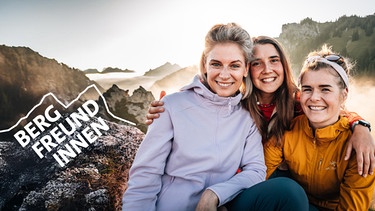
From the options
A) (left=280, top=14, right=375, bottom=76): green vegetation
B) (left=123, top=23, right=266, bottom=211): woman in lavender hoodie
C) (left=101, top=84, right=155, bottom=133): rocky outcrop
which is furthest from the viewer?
(left=280, top=14, right=375, bottom=76): green vegetation

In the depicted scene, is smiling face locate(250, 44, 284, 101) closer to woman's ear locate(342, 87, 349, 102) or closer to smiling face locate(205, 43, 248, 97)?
smiling face locate(205, 43, 248, 97)

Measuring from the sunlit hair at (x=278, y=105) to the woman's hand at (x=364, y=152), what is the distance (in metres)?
0.76

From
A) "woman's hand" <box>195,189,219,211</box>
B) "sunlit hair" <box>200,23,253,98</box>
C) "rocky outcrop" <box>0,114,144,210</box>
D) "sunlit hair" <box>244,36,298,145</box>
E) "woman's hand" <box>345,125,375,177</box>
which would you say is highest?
"sunlit hair" <box>200,23,253,98</box>

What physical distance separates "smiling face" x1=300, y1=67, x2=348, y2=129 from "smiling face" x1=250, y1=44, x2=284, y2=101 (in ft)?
1.58

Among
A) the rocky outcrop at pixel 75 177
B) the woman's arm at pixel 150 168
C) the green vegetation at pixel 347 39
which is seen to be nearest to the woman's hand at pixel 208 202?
the woman's arm at pixel 150 168

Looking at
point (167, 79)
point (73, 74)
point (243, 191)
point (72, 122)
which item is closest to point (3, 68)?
point (73, 74)

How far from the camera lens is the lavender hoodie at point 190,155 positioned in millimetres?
3088

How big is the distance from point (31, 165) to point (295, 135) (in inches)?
Result: 164

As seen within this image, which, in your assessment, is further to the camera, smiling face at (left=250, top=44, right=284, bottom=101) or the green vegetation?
the green vegetation

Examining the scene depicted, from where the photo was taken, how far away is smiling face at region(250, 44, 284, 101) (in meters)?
3.81

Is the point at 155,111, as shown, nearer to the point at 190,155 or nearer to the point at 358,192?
the point at 190,155

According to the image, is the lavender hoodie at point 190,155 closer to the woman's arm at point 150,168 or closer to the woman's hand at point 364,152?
the woman's arm at point 150,168

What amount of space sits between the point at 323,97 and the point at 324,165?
0.71 metres

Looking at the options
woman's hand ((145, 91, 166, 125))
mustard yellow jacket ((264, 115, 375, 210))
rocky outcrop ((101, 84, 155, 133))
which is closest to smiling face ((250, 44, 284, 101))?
mustard yellow jacket ((264, 115, 375, 210))
